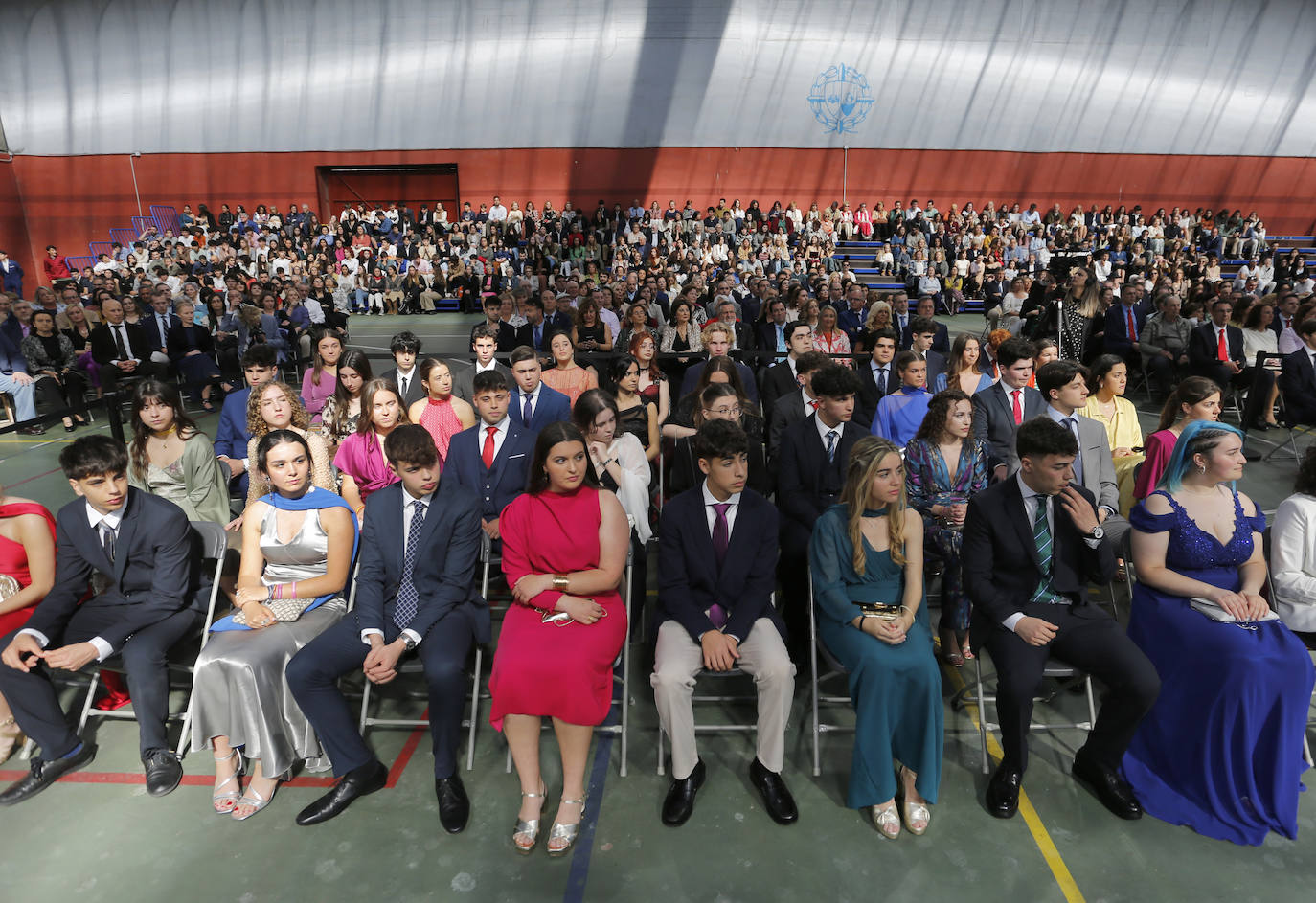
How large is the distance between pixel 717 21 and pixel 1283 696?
2325 centimetres

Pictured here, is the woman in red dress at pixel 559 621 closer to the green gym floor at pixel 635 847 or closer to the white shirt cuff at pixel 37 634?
the green gym floor at pixel 635 847

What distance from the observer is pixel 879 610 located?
3.08m

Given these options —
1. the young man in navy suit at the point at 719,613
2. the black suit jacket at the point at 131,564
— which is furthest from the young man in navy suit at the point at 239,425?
the young man in navy suit at the point at 719,613

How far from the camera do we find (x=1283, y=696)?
9.01ft

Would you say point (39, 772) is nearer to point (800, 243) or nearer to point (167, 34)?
point (800, 243)

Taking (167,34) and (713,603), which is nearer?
(713,603)

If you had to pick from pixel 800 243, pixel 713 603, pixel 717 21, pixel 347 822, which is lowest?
pixel 347 822

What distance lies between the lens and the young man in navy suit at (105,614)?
309 cm

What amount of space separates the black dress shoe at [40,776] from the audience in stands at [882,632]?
3305 millimetres

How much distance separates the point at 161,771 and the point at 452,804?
1.29 m

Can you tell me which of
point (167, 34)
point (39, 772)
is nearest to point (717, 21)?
point (167, 34)

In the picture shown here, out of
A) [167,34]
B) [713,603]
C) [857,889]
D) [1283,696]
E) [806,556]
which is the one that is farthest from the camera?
[167,34]

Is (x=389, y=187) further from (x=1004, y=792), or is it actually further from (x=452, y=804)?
(x=1004, y=792)

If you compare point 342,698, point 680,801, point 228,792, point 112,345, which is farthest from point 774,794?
point 112,345
